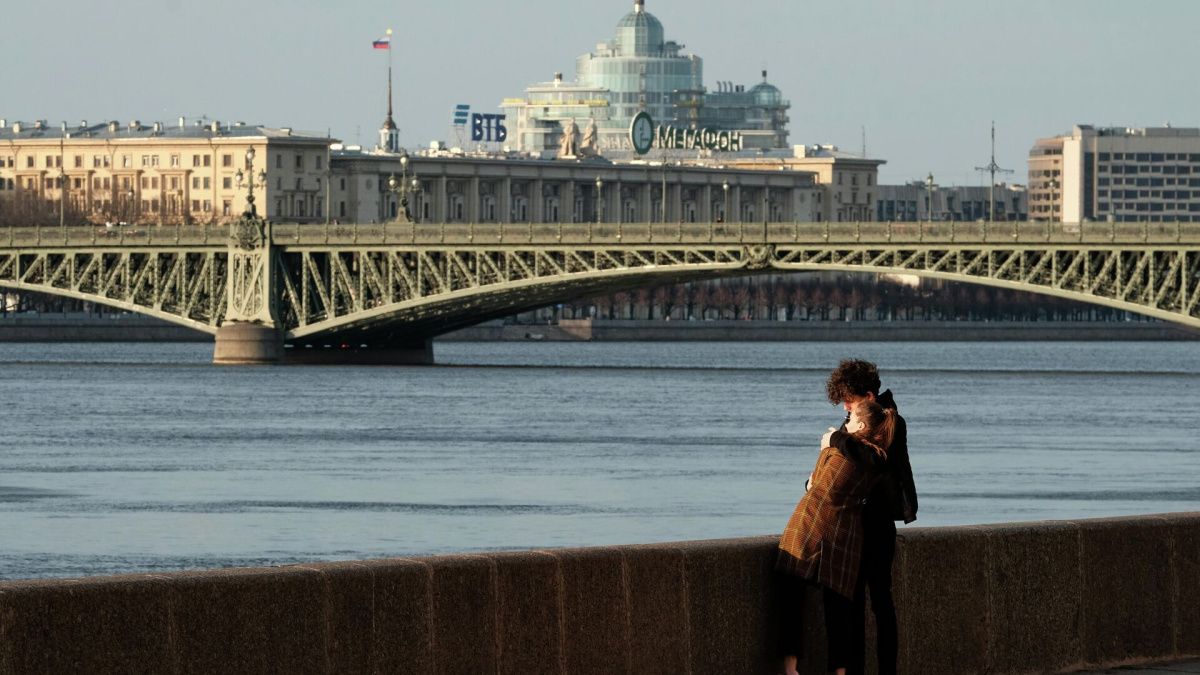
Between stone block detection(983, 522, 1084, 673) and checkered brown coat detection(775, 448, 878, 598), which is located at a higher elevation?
checkered brown coat detection(775, 448, 878, 598)

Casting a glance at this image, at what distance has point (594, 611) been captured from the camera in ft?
42.9

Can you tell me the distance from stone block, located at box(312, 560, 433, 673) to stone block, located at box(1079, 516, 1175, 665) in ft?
13.4

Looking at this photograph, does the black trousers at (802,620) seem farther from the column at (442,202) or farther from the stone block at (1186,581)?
the column at (442,202)

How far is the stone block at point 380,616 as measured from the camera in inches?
474

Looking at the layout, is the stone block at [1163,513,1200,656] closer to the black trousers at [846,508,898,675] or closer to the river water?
the black trousers at [846,508,898,675]

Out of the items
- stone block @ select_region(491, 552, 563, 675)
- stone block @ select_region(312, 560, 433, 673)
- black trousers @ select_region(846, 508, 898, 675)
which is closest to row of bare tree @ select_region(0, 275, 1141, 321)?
black trousers @ select_region(846, 508, 898, 675)

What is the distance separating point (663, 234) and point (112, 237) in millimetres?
22482

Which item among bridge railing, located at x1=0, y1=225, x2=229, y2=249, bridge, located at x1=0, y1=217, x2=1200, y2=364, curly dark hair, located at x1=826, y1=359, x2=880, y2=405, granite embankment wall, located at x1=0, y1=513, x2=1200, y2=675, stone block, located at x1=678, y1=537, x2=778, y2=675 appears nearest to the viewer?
granite embankment wall, located at x1=0, y1=513, x2=1200, y2=675

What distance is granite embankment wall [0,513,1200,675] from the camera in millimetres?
11297

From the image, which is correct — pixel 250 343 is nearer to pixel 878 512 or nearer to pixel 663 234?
pixel 663 234

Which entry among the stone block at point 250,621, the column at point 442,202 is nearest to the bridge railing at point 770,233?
the stone block at point 250,621

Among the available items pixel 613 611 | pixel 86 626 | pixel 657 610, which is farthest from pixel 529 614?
pixel 86 626

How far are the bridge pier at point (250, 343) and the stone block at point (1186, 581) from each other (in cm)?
7951

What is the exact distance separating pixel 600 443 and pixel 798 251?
2959 cm
